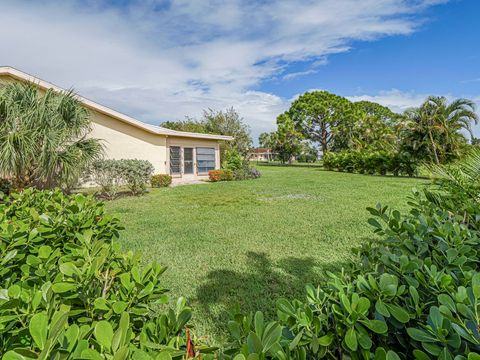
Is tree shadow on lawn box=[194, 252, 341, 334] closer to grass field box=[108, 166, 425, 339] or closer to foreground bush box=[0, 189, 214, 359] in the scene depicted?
grass field box=[108, 166, 425, 339]

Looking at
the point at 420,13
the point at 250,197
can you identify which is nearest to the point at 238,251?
the point at 250,197

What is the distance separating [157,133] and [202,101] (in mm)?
21250

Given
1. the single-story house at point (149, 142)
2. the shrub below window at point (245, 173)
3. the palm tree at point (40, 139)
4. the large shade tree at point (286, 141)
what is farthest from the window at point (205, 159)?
the large shade tree at point (286, 141)

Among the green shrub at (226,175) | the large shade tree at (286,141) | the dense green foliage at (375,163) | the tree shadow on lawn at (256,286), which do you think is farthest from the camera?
the large shade tree at (286,141)

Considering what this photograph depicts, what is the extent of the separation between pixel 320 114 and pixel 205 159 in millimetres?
29588

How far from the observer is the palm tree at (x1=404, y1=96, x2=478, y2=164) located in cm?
1669

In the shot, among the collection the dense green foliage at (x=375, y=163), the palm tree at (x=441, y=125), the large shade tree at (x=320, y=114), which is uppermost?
the large shade tree at (x=320, y=114)

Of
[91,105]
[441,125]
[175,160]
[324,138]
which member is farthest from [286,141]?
[91,105]

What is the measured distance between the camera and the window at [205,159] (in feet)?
62.8

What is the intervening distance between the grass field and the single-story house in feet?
19.8

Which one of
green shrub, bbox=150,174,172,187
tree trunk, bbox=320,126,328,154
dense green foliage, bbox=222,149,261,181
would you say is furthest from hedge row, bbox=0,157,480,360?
tree trunk, bbox=320,126,328,154

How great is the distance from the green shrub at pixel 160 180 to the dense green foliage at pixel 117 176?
2077 millimetres

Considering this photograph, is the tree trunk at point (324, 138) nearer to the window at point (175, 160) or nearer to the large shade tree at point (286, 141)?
the large shade tree at point (286, 141)

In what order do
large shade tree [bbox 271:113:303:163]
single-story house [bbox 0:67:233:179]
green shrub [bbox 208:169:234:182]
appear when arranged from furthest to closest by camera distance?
large shade tree [bbox 271:113:303:163], green shrub [bbox 208:169:234:182], single-story house [bbox 0:67:233:179]
